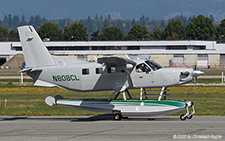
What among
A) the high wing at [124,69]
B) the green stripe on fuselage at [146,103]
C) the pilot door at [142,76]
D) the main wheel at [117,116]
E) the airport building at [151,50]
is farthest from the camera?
the airport building at [151,50]

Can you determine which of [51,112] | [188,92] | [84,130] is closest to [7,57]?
[188,92]

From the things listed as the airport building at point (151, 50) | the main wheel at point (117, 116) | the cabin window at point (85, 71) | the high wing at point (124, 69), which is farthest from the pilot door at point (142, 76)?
the airport building at point (151, 50)

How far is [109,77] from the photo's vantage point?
21.0m

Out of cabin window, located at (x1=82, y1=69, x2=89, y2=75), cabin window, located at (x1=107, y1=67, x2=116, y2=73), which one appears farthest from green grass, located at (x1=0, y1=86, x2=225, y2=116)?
cabin window, located at (x1=82, y1=69, x2=89, y2=75)

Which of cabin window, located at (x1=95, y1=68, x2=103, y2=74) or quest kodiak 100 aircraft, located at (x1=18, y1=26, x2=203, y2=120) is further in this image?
cabin window, located at (x1=95, y1=68, x2=103, y2=74)

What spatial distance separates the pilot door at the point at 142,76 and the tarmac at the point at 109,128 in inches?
73.3

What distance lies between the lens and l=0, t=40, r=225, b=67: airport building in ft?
339

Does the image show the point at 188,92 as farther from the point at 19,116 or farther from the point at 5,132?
the point at 5,132

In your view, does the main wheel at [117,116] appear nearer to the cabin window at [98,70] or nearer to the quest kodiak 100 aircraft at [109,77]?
the quest kodiak 100 aircraft at [109,77]

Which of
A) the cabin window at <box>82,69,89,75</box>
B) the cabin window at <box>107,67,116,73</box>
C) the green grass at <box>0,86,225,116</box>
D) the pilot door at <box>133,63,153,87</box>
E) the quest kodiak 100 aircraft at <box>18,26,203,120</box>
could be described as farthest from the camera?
the green grass at <box>0,86,225,116</box>

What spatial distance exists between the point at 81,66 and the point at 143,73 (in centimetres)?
326

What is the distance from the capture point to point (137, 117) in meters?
21.0

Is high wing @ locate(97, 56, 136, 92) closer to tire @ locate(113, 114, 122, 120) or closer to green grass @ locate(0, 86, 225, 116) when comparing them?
green grass @ locate(0, 86, 225, 116)

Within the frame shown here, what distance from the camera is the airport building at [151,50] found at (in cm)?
10319
